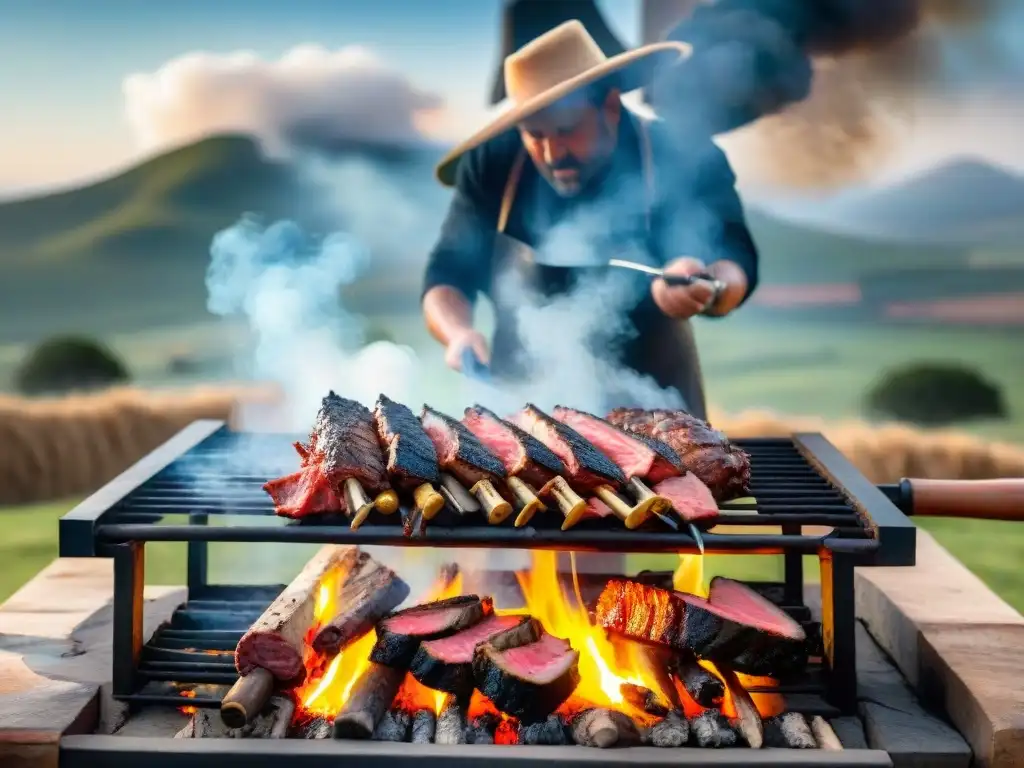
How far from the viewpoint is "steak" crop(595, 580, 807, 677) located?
2.66 metres

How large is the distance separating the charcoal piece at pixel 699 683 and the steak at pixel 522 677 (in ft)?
1.01

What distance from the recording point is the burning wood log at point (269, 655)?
2.54m

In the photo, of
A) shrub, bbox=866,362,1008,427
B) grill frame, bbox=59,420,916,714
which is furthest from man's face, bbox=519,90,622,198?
shrub, bbox=866,362,1008,427

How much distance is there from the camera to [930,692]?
9.86ft

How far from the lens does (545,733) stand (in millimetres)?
2521

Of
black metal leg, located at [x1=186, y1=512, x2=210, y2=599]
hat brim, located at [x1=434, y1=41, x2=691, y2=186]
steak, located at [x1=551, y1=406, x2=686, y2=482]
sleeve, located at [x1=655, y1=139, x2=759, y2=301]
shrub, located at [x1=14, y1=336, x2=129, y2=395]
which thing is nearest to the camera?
steak, located at [x1=551, y1=406, x2=686, y2=482]

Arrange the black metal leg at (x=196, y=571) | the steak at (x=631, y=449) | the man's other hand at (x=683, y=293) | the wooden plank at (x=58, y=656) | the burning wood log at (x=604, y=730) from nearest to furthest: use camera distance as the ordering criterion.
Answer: the burning wood log at (x=604, y=730)
the wooden plank at (x=58, y=656)
the steak at (x=631, y=449)
the black metal leg at (x=196, y=571)
the man's other hand at (x=683, y=293)

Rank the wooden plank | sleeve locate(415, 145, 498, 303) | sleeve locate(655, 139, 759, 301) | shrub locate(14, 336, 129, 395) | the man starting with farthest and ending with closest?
shrub locate(14, 336, 129, 395) < sleeve locate(415, 145, 498, 303) < sleeve locate(655, 139, 759, 301) < the man < the wooden plank

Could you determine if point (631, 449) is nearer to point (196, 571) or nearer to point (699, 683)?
point (699, 683)

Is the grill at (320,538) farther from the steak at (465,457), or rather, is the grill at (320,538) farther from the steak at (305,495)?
the steak at (465,457)

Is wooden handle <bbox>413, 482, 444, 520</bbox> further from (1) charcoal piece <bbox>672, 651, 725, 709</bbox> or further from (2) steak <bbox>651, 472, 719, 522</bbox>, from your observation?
(1) charcoal piece <bbox>672, 651, 725, 709</bbox>

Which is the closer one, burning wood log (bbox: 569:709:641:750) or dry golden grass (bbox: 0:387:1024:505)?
burning wood log (bbox: 569:709:641:750)

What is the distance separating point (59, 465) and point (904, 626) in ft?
20.5

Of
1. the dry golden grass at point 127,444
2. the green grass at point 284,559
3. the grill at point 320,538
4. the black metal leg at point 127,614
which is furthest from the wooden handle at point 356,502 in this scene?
the dry golden grass at point 127,444
